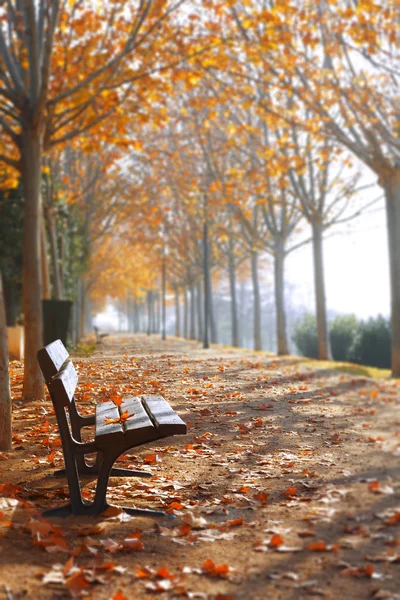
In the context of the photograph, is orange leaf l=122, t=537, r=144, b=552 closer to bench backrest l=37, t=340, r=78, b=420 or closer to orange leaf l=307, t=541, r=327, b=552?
bench backrest l=37, t=340, r=78, b=420

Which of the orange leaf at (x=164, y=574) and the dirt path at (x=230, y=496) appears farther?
the orange leaf at (x=164, y=574)

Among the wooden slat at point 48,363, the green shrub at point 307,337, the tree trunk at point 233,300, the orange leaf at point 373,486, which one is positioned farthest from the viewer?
the tree trunk at point 233,300

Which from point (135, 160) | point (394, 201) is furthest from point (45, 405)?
Result: point (135, 160)

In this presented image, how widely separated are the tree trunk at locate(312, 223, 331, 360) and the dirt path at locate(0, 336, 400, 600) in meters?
12.8

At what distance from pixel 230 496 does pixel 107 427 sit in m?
0.85

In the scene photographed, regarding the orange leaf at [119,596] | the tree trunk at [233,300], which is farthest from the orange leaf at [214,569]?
the tree trunk at [233,300]

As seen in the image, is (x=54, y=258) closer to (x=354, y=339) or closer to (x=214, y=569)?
(x=354, y=339)

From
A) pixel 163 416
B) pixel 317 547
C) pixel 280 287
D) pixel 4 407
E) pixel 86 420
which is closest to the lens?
pixel 317 547

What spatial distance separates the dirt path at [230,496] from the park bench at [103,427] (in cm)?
13

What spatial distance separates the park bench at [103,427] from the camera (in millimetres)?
3721

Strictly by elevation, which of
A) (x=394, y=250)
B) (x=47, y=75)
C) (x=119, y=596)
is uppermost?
(x=47, y=75)

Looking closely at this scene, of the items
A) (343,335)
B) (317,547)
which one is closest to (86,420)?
(317,547)

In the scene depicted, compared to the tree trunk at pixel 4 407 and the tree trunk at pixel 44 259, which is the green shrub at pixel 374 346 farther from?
the tree trunk at pixel 4 407

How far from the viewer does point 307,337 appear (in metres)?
25.9
